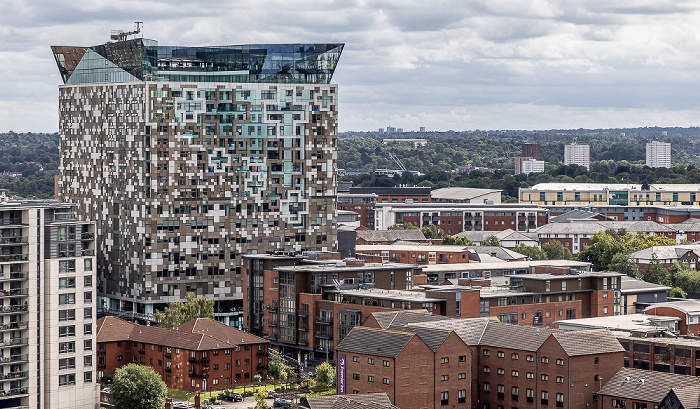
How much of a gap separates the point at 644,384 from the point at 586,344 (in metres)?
8.41

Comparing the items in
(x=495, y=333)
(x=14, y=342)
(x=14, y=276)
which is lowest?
(x=495, y=333)

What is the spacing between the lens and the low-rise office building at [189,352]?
155500 mm

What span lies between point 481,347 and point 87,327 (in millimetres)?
39537

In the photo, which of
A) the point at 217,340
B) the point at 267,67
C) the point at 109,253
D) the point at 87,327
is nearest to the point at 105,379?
the point at 217,340

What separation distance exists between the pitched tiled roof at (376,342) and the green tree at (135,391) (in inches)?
790

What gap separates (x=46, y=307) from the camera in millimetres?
130500

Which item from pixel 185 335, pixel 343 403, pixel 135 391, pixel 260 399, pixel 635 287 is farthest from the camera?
pixel 635 287

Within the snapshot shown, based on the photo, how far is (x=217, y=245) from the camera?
194 m

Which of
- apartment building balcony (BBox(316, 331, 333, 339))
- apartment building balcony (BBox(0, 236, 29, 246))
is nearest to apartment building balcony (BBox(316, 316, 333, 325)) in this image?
apartment building balcony (BBox(316, 331, 333, 339))

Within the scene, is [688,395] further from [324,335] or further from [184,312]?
[184,312]

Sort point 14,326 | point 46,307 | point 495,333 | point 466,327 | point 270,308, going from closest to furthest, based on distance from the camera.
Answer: point 14,326, point 46,307, point 495,333, point 466,327, point 270,308

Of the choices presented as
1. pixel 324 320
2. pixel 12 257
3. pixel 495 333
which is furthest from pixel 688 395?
pixel 12 257

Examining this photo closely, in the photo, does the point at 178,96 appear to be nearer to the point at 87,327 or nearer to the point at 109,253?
the point at 109,253

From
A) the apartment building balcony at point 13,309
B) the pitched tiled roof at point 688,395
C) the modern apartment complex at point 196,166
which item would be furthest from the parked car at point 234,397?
the pitched tiled roof at point 688,395
